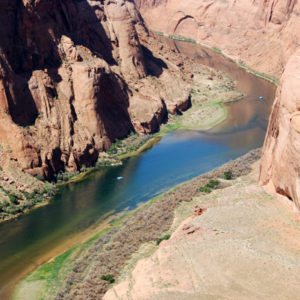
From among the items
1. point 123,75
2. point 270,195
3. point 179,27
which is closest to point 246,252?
point 270,195

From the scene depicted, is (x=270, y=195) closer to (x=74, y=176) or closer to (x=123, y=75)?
(x=74, y=176)

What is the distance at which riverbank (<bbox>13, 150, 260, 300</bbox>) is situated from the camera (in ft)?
84.9

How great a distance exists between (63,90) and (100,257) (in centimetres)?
2166

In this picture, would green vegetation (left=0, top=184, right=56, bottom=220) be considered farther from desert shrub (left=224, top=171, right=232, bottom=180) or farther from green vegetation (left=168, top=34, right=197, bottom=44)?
green vegetation (left=168, top=34, right=197, bottom=44)

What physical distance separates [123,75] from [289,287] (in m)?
42.2

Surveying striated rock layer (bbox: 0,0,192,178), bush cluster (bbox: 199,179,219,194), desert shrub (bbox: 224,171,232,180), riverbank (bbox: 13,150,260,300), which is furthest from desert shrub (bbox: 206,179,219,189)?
striated rock layer (bbox: 0,0,192,178)

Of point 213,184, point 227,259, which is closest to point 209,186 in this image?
point 213,184

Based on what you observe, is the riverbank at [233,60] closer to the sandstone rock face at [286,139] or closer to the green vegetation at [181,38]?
the green vegetation at [181,38]

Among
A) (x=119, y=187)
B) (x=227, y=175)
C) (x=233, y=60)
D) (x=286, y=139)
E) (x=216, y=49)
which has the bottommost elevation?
(x=119, y=187)

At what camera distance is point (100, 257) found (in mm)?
28344

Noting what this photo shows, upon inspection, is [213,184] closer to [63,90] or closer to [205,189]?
[205,189]

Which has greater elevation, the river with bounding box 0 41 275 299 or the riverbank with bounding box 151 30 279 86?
the riverbank with bounding box 151 30 279 86

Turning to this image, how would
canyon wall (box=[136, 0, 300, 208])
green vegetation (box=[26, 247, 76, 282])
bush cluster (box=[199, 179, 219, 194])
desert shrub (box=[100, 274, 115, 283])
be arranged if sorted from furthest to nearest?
canyon wall (box=[136, 0, 300, 208]) → bush cluster (box=[199, 179, 219, 194]) → green vegetation (box=[26, 247, 76, 282]) → desert shrub (box=[100, 274, 115, 283])

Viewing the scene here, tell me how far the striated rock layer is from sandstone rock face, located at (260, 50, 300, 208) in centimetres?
1933
